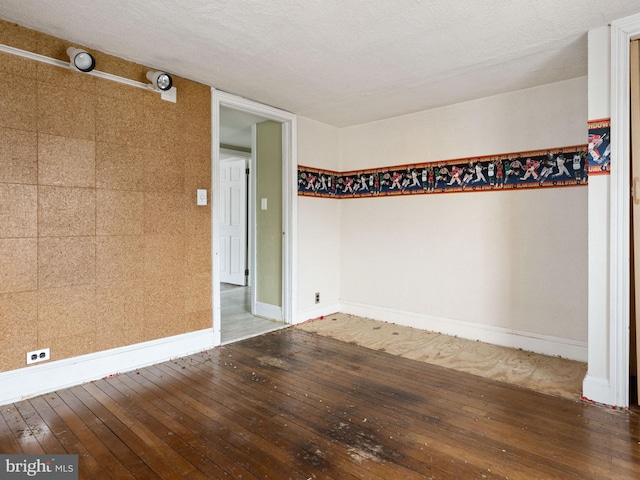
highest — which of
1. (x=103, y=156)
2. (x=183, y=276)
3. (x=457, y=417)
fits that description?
(x=103, y=156)

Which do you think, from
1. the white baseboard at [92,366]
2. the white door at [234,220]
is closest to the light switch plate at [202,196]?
the white baseboard at [92,366]

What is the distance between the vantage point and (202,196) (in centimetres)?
339

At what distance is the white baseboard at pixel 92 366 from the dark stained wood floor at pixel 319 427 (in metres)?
0.09

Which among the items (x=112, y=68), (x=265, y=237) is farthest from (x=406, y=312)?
(x=112, y=68)

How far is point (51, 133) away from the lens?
2545mm

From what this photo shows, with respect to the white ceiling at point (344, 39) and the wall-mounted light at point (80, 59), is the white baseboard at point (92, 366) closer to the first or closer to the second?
the wall-mounted light at point (80, 59)

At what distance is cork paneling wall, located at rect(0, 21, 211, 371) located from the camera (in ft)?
7.95

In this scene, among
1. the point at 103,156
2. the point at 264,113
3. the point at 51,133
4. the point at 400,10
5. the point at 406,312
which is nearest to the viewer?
the point at 400,10

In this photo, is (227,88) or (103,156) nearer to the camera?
(103,156)

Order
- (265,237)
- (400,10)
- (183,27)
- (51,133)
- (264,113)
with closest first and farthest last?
1. (400,10)
2. (183,27)
3. (51,133)
4. (264,113)
5. (265,237)

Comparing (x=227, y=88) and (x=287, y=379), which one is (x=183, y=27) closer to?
(x=227, y=88)

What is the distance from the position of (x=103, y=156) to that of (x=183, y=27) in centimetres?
112

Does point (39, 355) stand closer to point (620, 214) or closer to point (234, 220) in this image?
point (620, 214)

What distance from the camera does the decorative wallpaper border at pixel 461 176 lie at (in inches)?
127
